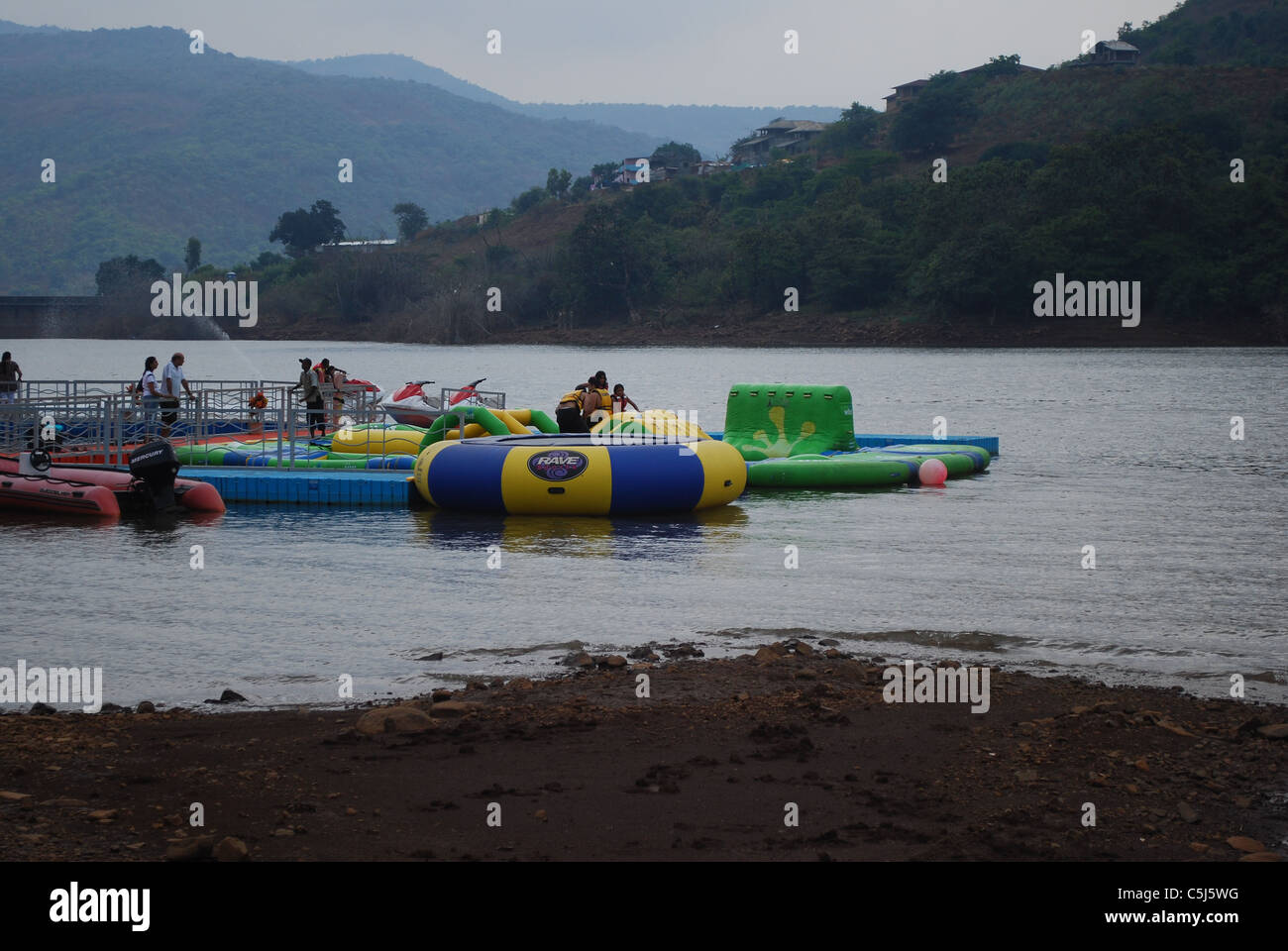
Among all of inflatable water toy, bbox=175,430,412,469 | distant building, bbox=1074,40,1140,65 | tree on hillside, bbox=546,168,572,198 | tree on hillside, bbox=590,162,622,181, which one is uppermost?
distant building, bbox=1074,40,1140,65

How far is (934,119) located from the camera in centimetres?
13262

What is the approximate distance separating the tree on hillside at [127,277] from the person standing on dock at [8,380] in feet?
462

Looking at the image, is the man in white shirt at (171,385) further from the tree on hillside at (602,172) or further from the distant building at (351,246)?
the tree on hillside at (602,172)

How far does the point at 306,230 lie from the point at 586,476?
536 ft

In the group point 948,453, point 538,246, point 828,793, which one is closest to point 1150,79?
point 538,246

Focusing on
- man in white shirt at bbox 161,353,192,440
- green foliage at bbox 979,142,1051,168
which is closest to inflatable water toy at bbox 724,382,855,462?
man in white shirt at bbox 161,353,192,440

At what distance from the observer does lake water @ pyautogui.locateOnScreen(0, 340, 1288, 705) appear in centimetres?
1055

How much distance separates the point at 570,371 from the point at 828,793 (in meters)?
79.0

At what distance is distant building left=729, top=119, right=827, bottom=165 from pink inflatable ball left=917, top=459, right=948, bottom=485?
145615 millimetres

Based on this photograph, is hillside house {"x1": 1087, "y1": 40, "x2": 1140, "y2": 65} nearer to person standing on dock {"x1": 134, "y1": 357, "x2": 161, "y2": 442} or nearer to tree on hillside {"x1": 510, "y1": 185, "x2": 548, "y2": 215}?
tree on hillside {"x1": 510, "y1": 185, "x2": 548, "y2": 215}

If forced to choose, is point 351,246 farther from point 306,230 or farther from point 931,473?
point 931,473

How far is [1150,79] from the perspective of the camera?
127688 millimetres

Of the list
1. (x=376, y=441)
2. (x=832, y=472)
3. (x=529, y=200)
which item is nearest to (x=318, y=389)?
(x=376, y=441)

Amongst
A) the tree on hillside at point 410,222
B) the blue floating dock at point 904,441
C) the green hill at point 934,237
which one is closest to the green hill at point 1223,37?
the green hill at point 934,237
